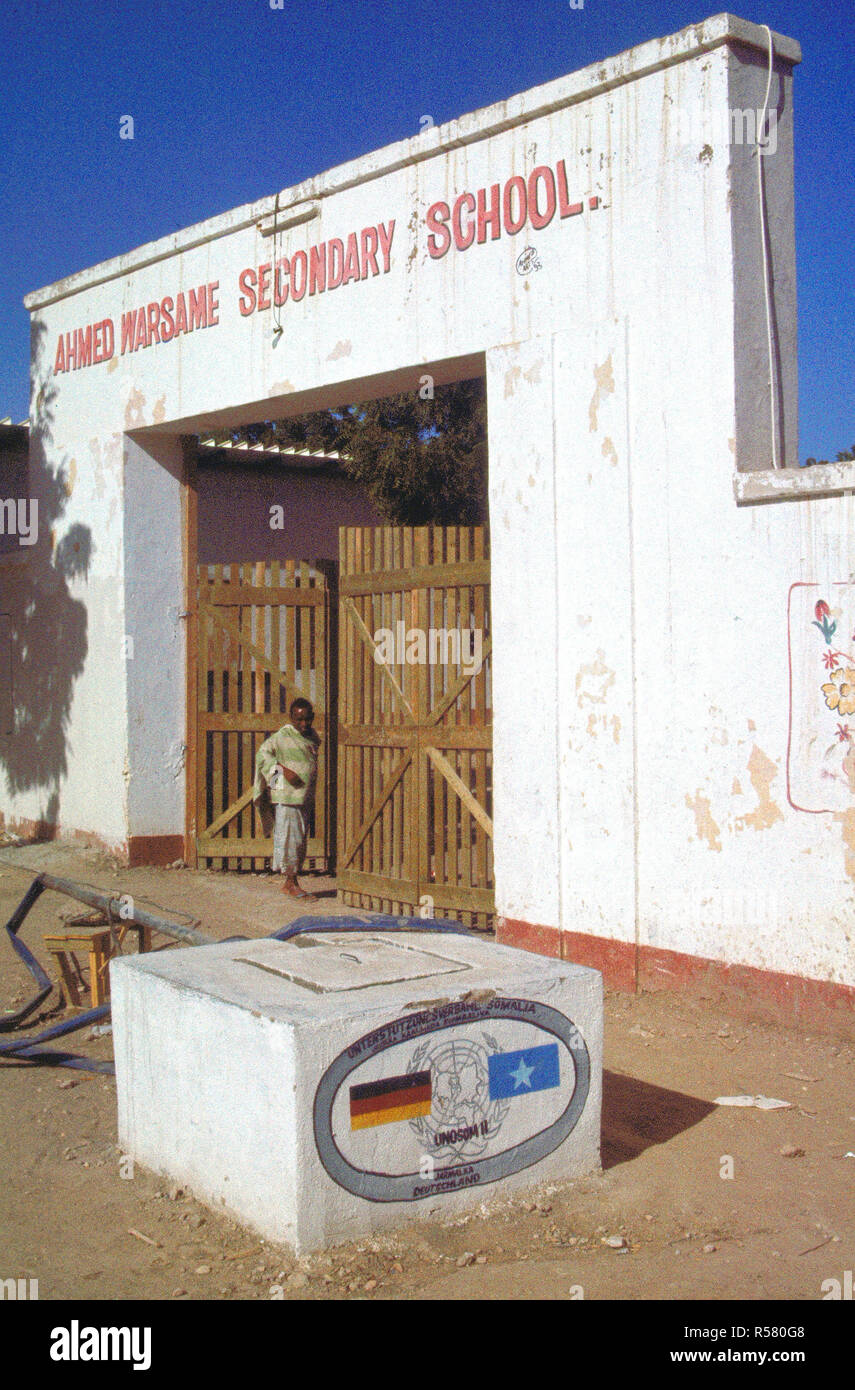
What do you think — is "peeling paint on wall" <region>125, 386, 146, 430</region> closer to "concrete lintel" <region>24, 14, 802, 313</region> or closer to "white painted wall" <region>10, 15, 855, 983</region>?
"concrete lintel" <region>24, 14, 802, 313</region>

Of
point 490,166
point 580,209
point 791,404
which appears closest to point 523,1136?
point 791,404

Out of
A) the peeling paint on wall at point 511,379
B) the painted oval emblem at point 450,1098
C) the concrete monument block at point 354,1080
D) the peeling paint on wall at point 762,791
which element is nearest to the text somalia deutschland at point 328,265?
the peeling paint on wall at point 511,379

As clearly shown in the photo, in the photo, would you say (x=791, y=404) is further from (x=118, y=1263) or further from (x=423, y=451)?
(x=423, y=451)

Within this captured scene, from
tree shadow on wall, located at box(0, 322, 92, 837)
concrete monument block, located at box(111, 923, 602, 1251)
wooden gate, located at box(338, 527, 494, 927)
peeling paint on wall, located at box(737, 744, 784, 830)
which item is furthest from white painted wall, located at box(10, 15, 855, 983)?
tree shadow on wall, located at box(0, 322, 92, 837)

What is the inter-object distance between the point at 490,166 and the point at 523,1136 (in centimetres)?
568

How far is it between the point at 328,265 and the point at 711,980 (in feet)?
17.6

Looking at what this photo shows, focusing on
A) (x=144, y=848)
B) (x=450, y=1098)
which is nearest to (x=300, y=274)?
(x=144, y=848)

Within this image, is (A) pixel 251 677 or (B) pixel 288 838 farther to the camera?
(A) pixel 251 677

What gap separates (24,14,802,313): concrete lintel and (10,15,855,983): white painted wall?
0.06ft

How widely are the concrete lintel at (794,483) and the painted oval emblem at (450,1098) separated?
285cm

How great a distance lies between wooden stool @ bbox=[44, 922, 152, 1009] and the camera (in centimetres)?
636

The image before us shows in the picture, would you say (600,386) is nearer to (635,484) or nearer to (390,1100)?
(635,484)

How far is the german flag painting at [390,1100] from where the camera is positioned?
3729 millimetres

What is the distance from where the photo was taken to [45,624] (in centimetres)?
1174
